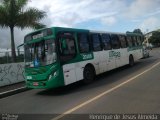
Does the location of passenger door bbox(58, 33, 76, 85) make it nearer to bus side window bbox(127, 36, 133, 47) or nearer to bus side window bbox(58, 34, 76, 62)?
bus side window bbox(58, 34, 76, 62)

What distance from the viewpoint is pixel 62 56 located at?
11.5 meters

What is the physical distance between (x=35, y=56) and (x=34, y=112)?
13.5ft

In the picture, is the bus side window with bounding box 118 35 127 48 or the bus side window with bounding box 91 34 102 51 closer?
the bus side window with bounding box 91 34 102 51

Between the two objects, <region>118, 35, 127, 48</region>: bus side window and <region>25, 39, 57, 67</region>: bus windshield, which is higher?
<region>118, 35, 127, 48</region>: bus side window

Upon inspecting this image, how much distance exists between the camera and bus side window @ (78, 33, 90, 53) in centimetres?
1308

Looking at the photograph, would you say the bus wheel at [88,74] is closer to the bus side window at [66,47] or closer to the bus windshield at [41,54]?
A: the bus side window at [66,47]

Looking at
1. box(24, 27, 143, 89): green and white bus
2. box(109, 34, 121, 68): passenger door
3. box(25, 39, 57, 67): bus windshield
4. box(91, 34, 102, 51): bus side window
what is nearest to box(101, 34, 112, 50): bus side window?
box(24, 27, 143, 89): green and white bus

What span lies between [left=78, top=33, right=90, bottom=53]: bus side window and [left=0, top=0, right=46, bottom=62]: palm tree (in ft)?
29.2

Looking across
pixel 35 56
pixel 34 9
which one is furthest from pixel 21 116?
pixel 34 9

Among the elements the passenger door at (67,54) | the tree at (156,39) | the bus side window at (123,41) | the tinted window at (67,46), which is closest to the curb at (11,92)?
the passenger door at (67,54)

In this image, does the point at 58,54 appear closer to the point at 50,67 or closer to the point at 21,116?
the point at 50,67

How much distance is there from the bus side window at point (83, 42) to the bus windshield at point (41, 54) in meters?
2.05

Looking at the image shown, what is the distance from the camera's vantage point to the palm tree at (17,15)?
21.3 meters

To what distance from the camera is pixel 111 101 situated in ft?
27.7
